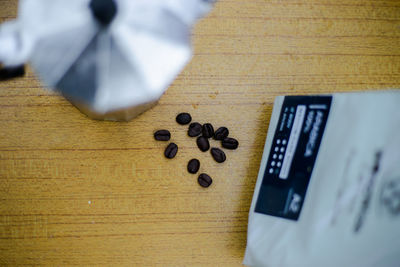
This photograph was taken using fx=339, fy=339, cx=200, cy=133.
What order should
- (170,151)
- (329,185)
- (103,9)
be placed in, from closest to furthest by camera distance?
(103,9) < (329,185) < (170,151)

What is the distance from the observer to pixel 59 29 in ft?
1.32

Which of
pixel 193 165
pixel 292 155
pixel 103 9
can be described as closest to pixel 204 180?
pixel 193 165

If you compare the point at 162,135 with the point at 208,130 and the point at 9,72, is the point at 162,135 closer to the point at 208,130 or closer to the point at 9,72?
the point at 208,130

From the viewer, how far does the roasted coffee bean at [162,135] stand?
2.02ft

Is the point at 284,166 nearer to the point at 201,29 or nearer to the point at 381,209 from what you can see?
the point at 381,209

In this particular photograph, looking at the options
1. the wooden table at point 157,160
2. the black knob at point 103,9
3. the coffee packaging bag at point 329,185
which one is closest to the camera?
the black knob at point 103,9

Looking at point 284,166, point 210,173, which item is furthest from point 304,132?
point 210,173

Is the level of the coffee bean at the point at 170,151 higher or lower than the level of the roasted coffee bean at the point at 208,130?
lower

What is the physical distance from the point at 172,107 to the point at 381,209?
1.24ft

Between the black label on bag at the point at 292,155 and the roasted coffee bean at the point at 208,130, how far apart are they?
113mm

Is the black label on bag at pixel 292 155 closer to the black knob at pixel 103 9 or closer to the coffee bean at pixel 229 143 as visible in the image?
the coffee bean at pixel 229 143

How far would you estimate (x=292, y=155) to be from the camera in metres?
0.57

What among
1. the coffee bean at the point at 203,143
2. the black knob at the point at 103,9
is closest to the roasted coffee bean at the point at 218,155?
the coffee bean at the point at 203,143

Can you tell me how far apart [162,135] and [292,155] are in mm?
231
